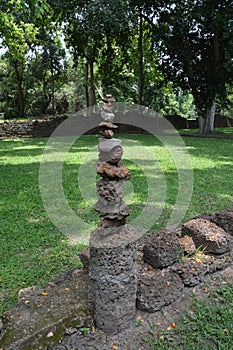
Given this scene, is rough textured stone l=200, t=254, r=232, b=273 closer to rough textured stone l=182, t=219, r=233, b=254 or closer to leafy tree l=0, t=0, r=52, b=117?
rough textured stone l=182, t=219, r=233, b=254

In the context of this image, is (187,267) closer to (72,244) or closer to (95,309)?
(95,309)

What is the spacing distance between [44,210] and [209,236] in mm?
2588

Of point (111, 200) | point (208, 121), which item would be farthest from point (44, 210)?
point (208, 121)

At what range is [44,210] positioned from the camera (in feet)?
14.5

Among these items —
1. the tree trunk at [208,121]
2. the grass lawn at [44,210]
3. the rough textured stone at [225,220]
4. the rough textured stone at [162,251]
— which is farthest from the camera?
the tree trunk at [208,121]

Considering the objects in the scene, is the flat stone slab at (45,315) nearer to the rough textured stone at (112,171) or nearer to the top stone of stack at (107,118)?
the rough textured stone at (112,171)

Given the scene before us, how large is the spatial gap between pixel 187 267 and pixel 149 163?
5.52m

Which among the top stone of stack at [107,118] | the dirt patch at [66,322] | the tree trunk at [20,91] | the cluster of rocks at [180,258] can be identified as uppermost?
the tree trunk at [20,91]

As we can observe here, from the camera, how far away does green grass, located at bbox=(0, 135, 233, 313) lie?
2875 mm

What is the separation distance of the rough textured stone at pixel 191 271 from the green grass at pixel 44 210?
3.43ft

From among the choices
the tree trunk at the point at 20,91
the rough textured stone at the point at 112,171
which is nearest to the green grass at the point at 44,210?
the rough textured stone at the point at 112,171

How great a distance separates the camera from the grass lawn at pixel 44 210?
9.39 feet

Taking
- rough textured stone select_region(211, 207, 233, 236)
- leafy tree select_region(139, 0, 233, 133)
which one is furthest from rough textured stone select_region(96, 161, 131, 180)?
leafy tree select_region(139, 0, 233, 133)

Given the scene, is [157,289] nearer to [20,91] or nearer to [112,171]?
[112,171]
